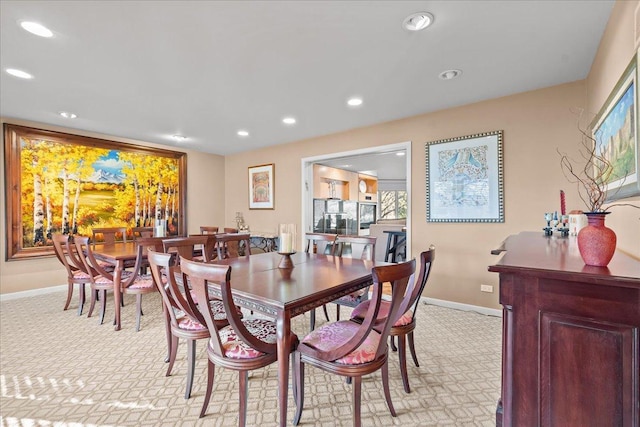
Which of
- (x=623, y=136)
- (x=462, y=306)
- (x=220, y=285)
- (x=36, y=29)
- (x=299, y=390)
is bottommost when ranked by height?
(x=462, y=306)

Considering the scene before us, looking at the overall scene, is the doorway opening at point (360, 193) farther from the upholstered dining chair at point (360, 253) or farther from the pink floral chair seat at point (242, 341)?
the pink floral chair seat at point (242, 341)

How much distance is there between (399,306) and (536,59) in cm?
249

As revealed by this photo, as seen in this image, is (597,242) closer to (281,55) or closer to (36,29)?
(281,55)

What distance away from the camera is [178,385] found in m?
2.07

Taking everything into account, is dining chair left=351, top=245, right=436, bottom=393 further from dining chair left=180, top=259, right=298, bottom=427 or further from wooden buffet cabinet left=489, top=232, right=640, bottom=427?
dining chair left=180, top=259, right=298, bottom=427

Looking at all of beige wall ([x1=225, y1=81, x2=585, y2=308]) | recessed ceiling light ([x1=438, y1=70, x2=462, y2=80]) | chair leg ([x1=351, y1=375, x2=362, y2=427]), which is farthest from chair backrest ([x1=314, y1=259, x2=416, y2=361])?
beige wall ([x1=225, y1=81, x2=585, y2=308])

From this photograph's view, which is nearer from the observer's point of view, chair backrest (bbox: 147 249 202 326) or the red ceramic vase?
the red ceramic vase

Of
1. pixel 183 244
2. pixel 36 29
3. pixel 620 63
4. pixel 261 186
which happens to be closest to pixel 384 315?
pixel 183 244

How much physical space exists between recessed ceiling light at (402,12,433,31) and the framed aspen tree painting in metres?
4.97

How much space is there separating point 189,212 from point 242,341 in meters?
4.94

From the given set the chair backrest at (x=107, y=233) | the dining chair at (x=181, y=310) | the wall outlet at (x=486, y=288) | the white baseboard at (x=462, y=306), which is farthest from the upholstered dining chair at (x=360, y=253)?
the chair backrest at (x=107, y=233)

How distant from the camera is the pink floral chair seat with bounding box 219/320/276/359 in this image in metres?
1.51

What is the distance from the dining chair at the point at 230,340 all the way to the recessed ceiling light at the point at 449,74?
102 inches

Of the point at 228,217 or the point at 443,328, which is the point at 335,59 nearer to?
the point at 443,328
